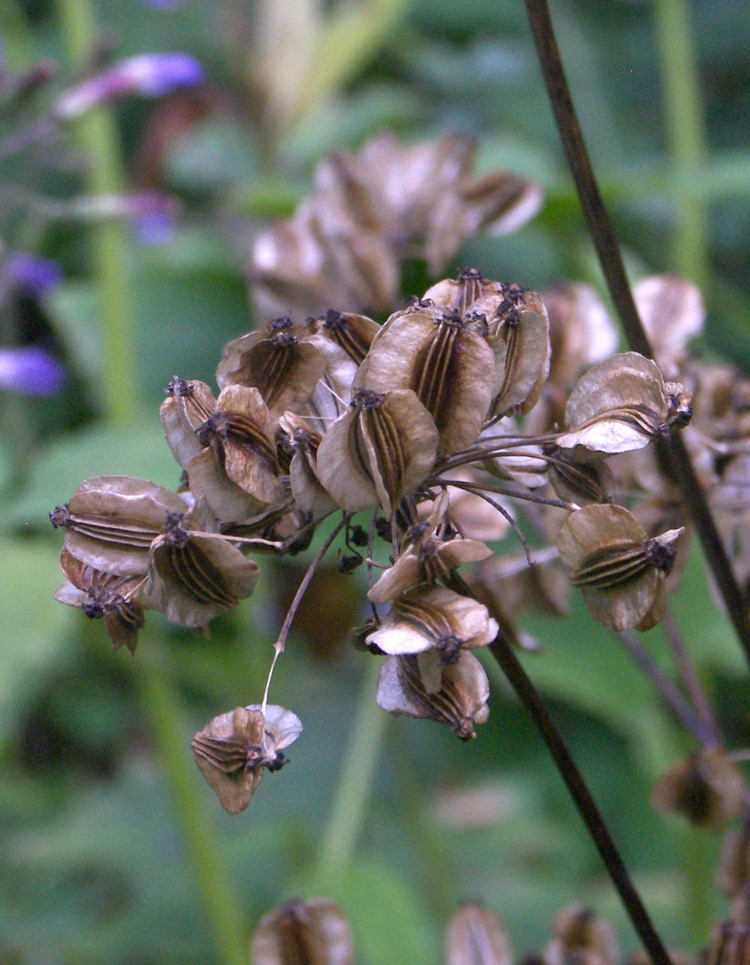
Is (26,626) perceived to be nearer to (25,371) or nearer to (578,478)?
(25,371)

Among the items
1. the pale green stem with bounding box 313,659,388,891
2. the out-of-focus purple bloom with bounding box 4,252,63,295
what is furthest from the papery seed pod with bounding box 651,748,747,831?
the out-of-focus purple bloom with bounding box 4,252,63,295

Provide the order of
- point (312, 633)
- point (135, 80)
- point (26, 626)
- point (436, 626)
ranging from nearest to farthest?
point (436, 626) → point (26, 626) → point (135, 80) → point (312, 633)

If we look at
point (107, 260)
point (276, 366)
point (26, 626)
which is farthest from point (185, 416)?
point (107, 260)

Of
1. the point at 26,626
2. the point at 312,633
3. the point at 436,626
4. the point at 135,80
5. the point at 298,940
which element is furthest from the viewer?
the point at 312,633

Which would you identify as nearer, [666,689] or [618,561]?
[618,561]

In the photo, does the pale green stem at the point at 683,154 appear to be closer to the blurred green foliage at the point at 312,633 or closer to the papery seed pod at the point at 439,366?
the blurred green foliage at the point at 312,633

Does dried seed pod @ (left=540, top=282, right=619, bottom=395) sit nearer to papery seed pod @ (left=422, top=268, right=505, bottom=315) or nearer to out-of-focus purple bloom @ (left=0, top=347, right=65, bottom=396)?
papery seed pod @ (left=422, top=268, right=505, bottom=315)

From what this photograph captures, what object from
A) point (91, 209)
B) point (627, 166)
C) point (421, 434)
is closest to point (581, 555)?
point (421, 434)
